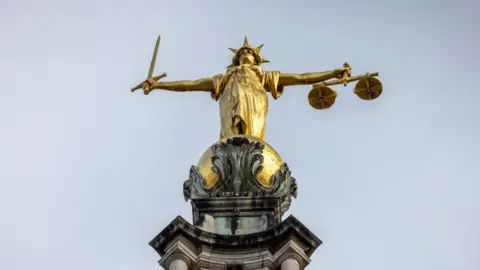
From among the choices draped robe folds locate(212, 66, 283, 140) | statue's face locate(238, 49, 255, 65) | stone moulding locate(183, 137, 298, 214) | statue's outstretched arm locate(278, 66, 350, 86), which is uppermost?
statue's face locate(238, 49, 255, 65)

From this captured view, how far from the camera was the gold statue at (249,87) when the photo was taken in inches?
1636

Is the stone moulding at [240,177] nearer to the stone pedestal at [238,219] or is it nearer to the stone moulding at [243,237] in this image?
the stone pedestal at [238,219]

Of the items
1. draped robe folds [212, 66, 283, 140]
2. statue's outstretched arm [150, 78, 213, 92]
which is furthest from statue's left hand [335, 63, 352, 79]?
statue's outstretched arm [150, 78, 213, 92]

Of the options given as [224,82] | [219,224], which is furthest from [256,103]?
[219,224]

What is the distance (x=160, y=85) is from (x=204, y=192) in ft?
15.5

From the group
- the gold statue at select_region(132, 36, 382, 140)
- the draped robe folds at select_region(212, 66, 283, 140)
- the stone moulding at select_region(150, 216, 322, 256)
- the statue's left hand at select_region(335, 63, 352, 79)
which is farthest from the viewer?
the statue's left hand at select_region(335, 63, 352, 79)

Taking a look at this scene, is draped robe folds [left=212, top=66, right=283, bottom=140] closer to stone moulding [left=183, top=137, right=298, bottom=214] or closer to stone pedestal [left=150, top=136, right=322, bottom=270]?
stone pedestal [left=150, top=136, right=322, bottom=270]

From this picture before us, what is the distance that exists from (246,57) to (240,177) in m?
5.21

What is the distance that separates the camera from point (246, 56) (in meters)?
44.0

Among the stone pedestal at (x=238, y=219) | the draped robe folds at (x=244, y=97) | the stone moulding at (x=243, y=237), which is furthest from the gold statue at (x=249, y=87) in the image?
the stone moulding at (x=243, y=237)

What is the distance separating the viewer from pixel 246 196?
3928cm

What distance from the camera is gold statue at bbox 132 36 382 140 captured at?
41.6 m

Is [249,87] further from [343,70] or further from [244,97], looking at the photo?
[343,70]

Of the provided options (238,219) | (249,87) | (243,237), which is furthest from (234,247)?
(249,87)
